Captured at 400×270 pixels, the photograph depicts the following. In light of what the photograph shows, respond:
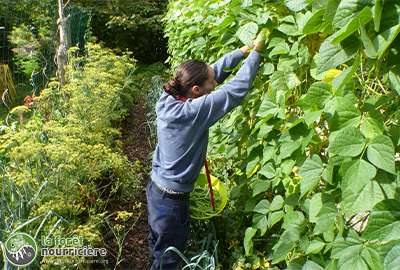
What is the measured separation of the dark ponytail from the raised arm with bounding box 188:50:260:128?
157mm

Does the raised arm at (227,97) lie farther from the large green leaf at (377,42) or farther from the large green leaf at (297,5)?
the large green leaf at (377,42)

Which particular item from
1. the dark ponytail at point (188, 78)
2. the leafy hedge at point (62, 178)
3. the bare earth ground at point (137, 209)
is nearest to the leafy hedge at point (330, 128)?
the dark ponytail at point (188, 78)

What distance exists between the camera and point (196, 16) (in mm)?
3590

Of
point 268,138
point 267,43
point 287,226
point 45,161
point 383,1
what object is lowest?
point 45,161

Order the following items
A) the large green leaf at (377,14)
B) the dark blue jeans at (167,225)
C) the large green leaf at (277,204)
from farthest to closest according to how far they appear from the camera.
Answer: the dark blue jeans at (167,225) < the large green leaf at (277,204) < the large green leaf at (377,14)

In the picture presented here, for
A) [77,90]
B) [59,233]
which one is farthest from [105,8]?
[59,233]

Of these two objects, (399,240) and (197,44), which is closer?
(399,240)

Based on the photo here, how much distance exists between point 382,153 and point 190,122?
52.0 inches

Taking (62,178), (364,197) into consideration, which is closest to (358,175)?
(364,197)

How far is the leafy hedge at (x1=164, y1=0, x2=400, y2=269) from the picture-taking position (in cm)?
116

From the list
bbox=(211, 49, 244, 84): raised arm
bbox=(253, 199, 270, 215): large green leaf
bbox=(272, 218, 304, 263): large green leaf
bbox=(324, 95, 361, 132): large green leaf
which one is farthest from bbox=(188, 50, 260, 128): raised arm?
bbox=(324, 95, 361, 132): large green leaf

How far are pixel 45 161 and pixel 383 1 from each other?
8.27 feet

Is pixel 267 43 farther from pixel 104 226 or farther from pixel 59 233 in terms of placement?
pixel 104 226

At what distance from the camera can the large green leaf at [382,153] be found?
45.8 inches
